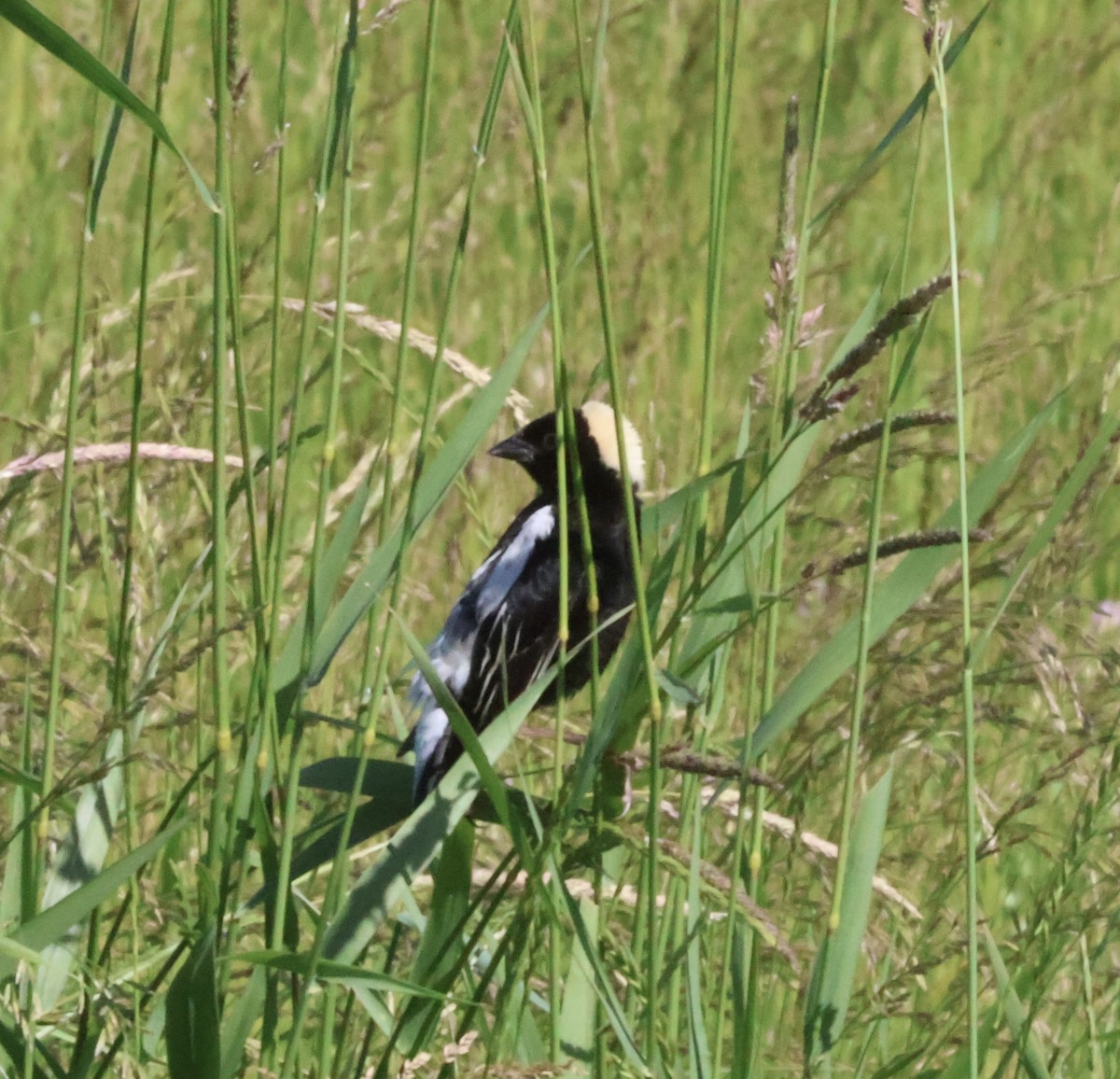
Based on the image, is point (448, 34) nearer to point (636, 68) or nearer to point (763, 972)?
point (636, 68)

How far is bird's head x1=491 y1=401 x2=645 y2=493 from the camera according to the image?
267 centimetres

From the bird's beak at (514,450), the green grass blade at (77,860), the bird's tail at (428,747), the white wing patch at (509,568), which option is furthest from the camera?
the bird's beak at (514,450)

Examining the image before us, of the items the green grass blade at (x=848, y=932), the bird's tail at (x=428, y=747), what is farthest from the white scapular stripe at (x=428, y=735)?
the green grass blade at (x=848, y=932)

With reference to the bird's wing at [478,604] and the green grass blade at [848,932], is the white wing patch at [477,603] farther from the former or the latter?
the green grass blade at [848,932]

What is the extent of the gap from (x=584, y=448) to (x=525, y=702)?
5.11ft

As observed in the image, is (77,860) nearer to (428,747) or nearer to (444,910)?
(444,910)

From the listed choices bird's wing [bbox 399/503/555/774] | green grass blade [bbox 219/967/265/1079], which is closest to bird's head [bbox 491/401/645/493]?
bird's wing [bbox 399/503/555/774]

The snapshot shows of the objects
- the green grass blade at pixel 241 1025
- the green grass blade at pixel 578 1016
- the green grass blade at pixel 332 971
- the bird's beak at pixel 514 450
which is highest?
the bird's beak at pixel 514 450

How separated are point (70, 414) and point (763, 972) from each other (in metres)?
0.85

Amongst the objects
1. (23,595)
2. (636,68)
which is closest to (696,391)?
(636,68)

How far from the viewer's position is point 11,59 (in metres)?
3.97

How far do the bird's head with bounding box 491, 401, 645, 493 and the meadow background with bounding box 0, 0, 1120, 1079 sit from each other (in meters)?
0.14

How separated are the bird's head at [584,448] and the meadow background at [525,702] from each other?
0.14 m

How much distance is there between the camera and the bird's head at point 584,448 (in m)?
2.67
